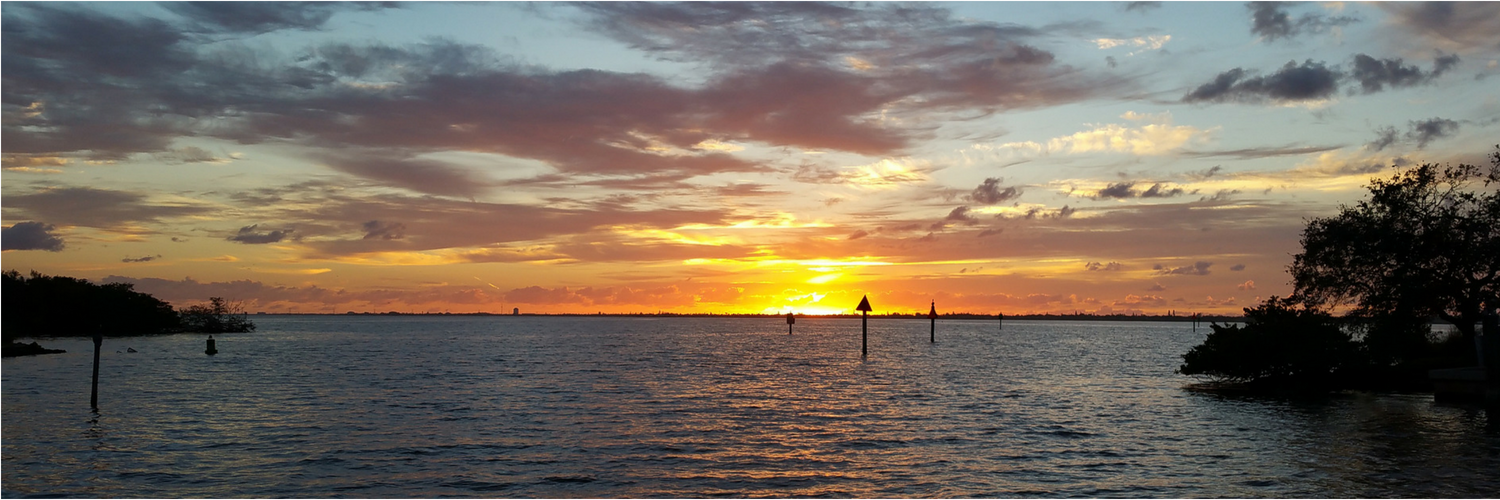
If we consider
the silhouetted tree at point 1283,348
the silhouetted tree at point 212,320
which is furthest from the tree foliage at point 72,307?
the silhouetted tree at point 1283,348

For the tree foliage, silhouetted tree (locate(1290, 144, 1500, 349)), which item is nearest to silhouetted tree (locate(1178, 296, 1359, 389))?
silhouetted tree (locate(1290, 144, 1500, 349))

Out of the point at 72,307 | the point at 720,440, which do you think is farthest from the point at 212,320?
the point at 720,440

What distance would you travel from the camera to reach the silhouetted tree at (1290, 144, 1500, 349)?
3541cm

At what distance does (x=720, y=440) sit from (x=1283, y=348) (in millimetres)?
26600

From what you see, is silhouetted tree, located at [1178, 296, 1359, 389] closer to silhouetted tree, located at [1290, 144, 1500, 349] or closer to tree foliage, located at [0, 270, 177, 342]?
silhouetted tree, located at [1290, 144, 1500, 349]

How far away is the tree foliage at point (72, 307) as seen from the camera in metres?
108

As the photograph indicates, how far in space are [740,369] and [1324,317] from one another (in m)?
31.9

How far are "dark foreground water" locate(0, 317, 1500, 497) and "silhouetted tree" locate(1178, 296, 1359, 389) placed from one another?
7.66 ft

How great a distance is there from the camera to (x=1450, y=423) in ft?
92.8

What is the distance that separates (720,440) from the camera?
85.9ft

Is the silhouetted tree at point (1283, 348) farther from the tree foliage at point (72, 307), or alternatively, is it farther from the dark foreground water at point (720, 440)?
the tree foliage at point (72, 307)

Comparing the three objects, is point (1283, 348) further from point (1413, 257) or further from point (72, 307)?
point (72, 307)

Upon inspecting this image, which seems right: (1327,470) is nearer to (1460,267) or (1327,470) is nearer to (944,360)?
(1460,267)

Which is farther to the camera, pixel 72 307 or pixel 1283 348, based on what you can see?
pixel 72 307
